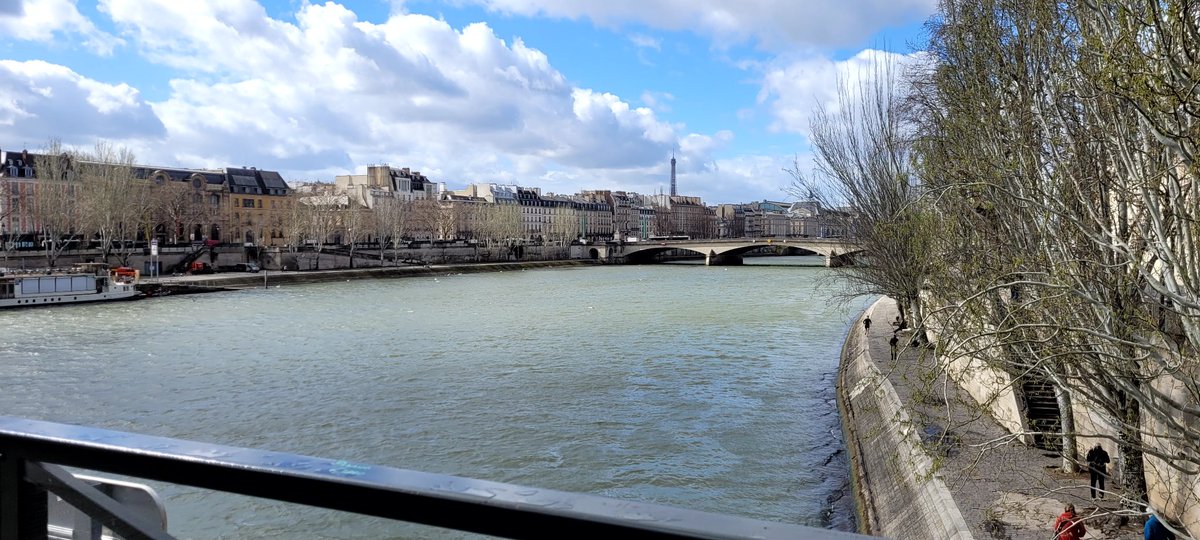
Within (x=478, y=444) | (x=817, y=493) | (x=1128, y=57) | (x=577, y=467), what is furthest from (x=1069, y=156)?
(x=478, y=444)

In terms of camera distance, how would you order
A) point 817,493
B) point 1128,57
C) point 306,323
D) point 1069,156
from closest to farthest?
point 1128,57 → point 1069,156 → point 817,493 → point 306,323

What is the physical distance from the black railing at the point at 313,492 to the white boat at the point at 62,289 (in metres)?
38.4

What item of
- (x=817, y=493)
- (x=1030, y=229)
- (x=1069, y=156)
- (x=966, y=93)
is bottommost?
(x=817, y=493)

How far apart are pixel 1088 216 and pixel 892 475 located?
12.7 feet

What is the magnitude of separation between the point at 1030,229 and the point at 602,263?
6803cm

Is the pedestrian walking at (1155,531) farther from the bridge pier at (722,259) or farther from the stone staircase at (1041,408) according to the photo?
the bridge pier at (722,259)

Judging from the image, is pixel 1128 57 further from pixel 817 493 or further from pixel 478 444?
pixel 478 444

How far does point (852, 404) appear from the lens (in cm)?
1499

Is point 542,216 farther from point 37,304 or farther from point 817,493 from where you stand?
point 817,493

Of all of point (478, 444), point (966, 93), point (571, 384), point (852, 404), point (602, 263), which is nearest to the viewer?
point (966, 93)

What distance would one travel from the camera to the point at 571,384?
1700 centimetres

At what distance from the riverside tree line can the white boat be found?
35446 millimetres

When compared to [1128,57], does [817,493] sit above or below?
below

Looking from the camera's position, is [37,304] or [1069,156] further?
[37,304]
